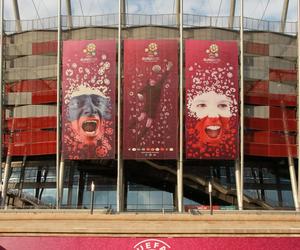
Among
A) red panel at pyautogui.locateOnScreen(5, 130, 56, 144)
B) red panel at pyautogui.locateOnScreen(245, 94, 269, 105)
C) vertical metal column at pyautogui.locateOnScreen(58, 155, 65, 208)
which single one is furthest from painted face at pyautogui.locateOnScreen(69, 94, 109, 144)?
red panel at pyautogui.locateOnScreen(245, 94, 269, 105)

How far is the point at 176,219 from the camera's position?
3916 centimetres

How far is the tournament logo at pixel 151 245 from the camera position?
21.5m

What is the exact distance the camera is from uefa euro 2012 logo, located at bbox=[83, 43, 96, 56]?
56.8 metres

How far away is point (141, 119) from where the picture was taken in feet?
183

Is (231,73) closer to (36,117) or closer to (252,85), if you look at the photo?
(252,85)

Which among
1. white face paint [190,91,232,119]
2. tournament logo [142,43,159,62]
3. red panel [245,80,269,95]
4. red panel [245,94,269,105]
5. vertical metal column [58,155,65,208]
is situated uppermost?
tournament logo [142,43,159,62]

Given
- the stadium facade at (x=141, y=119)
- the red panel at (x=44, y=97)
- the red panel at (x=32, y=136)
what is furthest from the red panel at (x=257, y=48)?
the red panel at (x=32, y=136)

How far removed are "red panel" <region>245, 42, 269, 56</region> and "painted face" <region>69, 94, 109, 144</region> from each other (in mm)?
16241

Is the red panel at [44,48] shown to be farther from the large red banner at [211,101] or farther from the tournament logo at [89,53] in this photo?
the large red banner at [211,101]

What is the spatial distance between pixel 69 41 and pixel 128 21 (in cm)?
694

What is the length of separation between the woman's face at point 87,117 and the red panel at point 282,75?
1854 cm

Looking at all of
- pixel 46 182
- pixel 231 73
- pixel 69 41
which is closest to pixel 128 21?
pixel 69 41

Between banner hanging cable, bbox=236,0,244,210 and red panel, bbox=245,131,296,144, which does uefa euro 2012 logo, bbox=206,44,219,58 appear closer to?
banner hanging cable, bbox=236,0,244,210

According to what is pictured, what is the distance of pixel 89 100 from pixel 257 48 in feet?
61.8
